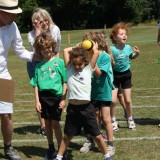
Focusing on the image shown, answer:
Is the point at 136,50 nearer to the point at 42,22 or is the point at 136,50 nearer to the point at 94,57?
the point at 42,22

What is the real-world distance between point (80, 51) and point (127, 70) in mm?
Answer: 2193

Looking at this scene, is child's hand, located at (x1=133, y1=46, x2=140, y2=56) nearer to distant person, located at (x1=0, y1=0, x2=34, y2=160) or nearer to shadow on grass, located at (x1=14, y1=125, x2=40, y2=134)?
distant person, located at (x1=0, y1=0, x2=34, y2=160)

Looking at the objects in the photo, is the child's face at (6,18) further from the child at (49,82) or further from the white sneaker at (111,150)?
the white sneaker at (111,150)

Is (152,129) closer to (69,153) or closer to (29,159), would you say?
(69,153)

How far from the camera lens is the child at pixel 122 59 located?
7.09 meters

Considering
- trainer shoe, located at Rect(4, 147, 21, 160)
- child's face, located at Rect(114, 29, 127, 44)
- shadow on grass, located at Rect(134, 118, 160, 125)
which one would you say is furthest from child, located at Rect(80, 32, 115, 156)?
shadow on grass, located at Rect(134, 118, 160, 125)

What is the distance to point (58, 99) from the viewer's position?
5.73 m

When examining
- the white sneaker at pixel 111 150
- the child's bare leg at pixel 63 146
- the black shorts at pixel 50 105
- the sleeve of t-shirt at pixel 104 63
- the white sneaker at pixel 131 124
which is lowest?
the white sneaker at pixel 131 124

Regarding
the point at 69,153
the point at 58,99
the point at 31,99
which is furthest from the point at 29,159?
the point at 31,99

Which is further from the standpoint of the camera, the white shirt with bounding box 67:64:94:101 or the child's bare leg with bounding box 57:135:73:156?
the child's bare leg with bounding box 57:135:73:156

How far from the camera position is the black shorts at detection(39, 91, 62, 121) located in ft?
18.8

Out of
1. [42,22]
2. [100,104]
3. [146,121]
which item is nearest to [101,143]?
[100,104]

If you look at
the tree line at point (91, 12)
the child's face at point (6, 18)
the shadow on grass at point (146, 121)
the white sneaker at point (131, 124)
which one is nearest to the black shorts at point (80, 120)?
the child's face at point (6, 18)

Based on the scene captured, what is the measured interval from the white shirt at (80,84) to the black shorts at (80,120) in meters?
0.13
